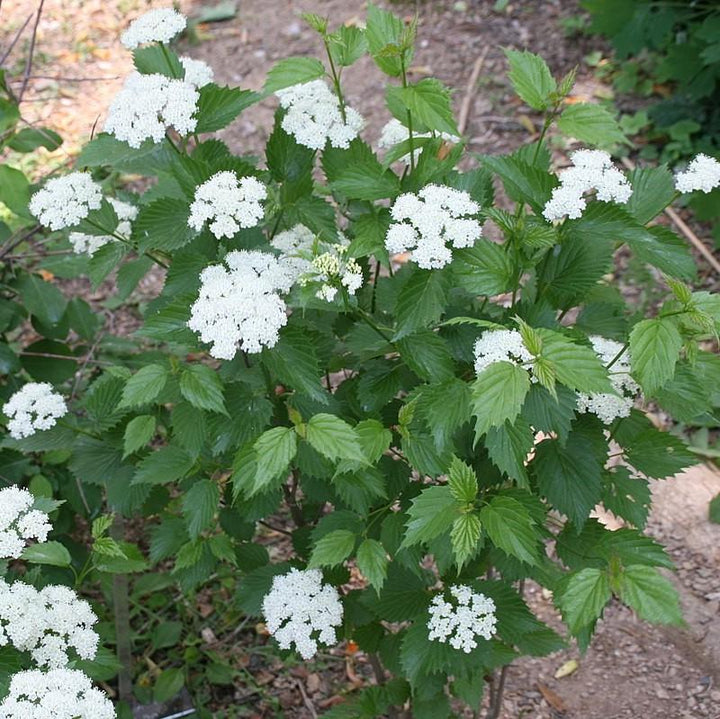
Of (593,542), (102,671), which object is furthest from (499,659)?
(102,671)

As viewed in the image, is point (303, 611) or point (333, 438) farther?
point (303, 611)

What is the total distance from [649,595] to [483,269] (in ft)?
2.04

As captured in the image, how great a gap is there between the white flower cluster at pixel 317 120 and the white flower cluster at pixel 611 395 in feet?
2.20

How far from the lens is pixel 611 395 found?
1777mm

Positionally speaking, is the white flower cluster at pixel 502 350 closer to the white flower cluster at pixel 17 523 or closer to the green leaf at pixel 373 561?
the green leaf at pixel 373 561

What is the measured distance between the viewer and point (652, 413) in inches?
144

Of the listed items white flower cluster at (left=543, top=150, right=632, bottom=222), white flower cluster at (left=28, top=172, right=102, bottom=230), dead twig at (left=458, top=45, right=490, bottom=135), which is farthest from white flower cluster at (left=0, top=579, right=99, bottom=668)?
dead twig at (left=458, top=45, right=490, bottom=135)

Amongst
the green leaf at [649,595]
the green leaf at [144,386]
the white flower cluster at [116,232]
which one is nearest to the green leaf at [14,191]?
the white flower cluster at [116,232]

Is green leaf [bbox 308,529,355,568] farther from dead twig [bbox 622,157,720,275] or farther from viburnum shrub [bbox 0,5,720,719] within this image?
dead twig [bbox 622,157,720,275]

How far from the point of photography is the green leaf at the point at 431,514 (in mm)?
1674

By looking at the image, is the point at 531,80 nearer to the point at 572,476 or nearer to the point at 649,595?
the point at 572,476

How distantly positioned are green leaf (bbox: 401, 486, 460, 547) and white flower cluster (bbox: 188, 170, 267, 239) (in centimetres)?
61

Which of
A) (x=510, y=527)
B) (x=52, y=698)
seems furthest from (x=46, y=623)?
(x=510, y=527)

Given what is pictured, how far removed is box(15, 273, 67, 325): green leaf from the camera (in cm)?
281
